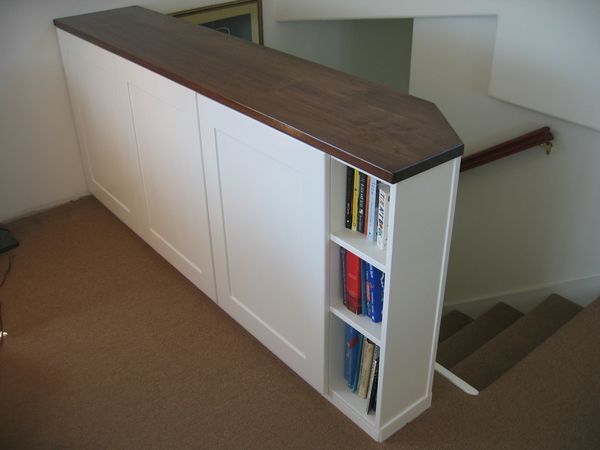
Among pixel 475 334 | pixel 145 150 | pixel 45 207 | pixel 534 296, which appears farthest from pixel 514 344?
pixel 45 207

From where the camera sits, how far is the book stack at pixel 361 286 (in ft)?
5.92

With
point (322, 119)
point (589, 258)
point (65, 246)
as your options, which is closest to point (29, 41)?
Result: point (65, 246)

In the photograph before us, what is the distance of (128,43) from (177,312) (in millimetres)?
1064

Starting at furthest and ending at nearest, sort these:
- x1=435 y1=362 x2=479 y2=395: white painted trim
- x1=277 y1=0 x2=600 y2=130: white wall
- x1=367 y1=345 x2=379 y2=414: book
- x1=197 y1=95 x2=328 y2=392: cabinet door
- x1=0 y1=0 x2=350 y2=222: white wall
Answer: x1=0 y1=0 x2=350 y2=222: white wall, x1=277 y1=0 x2=600 y2=130: white wall, x1=435 y1=362 x2=479 y2=395: white painted trim, x1=367 y1=345 x2=379 y2=414: book, x1=197 y1=95 x2=328 y2=392: cabinet door

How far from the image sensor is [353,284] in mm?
1882

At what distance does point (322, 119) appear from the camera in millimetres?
1789

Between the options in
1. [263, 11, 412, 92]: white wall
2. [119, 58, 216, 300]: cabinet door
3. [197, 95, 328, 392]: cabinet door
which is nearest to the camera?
[197, 95, 328, 392]: cabinet door

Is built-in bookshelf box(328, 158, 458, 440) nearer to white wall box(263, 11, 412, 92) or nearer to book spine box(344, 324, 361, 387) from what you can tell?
book spine box(344, 324, 361, 387)

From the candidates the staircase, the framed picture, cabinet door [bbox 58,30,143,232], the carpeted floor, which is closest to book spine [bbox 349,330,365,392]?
the carpeted floor

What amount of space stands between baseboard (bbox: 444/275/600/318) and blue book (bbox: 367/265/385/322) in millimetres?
1601

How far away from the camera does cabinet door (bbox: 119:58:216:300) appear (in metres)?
2.26

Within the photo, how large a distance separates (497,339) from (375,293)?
121cm

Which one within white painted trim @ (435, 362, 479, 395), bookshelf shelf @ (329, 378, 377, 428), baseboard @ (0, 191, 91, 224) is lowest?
white painted trim @ (435, 362, 479, 395)

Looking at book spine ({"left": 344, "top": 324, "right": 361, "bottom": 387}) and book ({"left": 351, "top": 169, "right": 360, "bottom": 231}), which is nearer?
book ({"left": 351, "top": 169, "right": 360, "bottom": 231})
